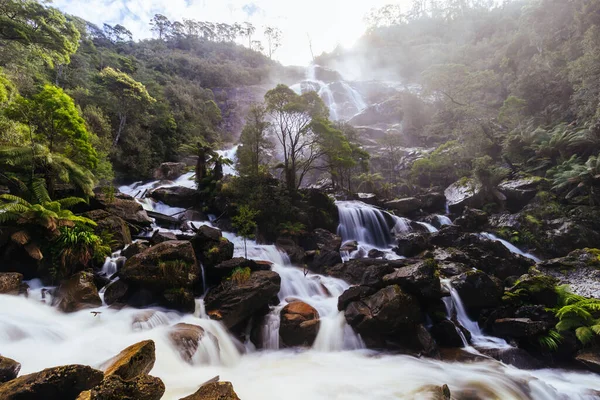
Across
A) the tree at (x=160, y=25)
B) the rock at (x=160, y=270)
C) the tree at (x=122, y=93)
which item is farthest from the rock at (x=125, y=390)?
the tree at (x=160, y=25)

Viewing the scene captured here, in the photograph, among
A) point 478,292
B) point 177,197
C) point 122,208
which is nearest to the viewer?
point 478,292

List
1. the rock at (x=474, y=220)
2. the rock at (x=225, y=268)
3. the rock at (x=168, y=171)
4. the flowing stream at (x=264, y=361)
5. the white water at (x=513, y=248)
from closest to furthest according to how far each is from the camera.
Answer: the flowing stream at (x=264, y=361) → the rock at (x=225, y=268) → the white water at (x=513, y=248) → the rock at (x=474, y=220) → the rock at (x=168, y=171)

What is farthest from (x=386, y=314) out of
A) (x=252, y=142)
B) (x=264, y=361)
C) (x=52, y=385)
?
(x=252, y=142)

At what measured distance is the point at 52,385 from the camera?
3.63 m

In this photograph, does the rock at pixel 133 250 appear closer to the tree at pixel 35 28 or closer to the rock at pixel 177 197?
the rock at pixel 177 197

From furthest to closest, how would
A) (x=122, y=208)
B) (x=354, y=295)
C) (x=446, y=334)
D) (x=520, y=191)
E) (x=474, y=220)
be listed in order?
(x=520, y=191) → (x=474, y=220) → (x=122, y=208) → (x=354, y=295) → (x=446, y=334)

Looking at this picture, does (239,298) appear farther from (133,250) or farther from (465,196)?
(465,196)

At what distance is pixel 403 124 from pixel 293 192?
91.9ft

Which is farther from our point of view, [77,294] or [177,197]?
[177,197]

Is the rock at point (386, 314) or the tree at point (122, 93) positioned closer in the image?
the rock at point (386, 314)

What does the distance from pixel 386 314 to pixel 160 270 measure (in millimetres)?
6491

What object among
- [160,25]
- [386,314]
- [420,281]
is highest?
[160,25]

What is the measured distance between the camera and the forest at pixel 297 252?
620 cm

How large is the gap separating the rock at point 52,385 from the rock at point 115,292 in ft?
13.2
